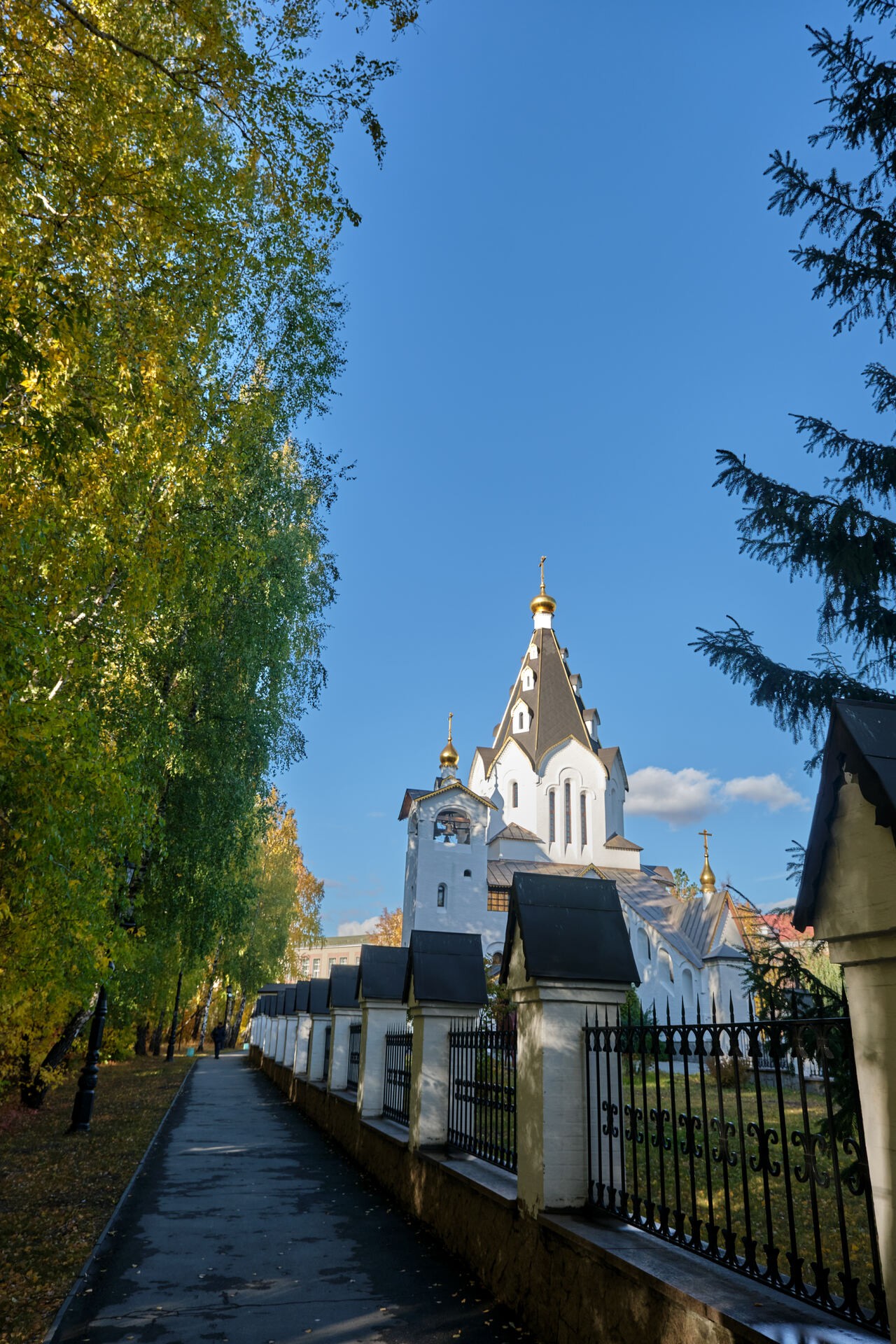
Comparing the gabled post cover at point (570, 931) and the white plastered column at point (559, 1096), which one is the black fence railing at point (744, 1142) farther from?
the gabled post cover at point (570, 931)

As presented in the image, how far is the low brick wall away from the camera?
3.07m

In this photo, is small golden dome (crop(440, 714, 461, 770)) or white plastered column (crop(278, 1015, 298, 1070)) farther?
small golden dome (crop(440, 714, 461, 770))

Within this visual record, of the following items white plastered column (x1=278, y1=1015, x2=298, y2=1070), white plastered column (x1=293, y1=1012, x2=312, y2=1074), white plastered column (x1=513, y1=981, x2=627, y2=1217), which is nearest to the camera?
white plastered column (x1=513, y1=981, x2=627, y2=1217)

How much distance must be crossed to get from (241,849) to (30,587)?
8111 millimetres

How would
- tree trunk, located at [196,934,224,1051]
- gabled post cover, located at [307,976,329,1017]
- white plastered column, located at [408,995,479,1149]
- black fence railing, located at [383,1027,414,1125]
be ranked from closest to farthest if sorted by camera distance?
white plastered column, located at [408,995,479,1149], black fence railing, located at [383,1027,414,1125], gabled post cover, located at [307,976,329,1017], tree trunk, located at [196,934,224,1051]

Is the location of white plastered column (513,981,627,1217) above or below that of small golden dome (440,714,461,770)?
below

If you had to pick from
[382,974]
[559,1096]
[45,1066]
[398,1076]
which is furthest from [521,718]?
[559,1096]

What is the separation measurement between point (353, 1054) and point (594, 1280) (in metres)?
9.47

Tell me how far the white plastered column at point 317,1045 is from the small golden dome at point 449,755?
32326 mm

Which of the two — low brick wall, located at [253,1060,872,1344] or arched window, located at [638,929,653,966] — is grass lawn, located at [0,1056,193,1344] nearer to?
low brick wall, located at [253,1060,872,1344]

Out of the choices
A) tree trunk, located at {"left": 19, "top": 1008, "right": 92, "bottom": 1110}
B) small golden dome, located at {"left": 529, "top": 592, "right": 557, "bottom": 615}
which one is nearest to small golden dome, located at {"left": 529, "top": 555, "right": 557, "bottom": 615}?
small golden dome, located at {"left": 529, "top": 592, "right": 557, "bottom": 615}

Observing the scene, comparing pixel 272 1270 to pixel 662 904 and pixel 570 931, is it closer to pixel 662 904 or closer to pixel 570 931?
pixel 570 931

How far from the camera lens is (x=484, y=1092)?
6598 mm

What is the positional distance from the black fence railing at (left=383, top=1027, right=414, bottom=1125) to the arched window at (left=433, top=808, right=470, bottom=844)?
30119 mm
